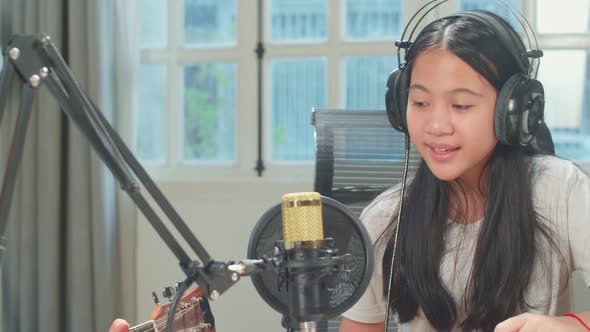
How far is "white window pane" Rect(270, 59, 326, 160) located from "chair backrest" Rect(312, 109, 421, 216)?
106 centimetres

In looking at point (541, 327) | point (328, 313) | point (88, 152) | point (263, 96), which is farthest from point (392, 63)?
point (328, 313)

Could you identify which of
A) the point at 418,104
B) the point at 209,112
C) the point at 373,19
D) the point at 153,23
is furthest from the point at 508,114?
the point at 153,23

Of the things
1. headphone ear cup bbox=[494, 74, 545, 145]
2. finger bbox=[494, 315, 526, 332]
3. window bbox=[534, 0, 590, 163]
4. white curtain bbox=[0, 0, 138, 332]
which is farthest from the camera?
white curtain bbox=[0, 0, 138, 332]

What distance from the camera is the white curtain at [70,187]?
272 centimetres

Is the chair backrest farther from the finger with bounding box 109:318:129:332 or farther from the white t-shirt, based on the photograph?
the finger with bounding box 109:318:129:332

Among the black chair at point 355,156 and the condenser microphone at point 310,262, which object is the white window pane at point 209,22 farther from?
the condenser microphone at point 310,262

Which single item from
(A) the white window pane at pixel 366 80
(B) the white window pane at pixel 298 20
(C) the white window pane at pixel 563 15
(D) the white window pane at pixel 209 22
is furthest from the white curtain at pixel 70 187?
(C) the white window pane at pixel 563 15

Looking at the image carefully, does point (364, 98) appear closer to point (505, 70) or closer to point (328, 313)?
point (505, 70)

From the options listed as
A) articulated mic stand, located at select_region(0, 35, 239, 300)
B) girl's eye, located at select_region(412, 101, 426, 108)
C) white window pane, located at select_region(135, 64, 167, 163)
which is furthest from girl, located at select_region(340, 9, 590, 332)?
white window pane, located at select_region(135, 64, 167, 163)

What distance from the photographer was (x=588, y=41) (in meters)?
2.59

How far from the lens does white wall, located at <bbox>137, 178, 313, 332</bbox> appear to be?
278 centimetres

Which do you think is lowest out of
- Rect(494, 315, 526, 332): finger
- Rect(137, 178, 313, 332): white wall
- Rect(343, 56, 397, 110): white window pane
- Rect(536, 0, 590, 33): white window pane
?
Rect(137, 178, 313, 332): white wall

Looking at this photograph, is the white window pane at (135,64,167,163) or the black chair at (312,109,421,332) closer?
the black chair at (312,109,421,332)

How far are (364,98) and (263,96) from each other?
34 centimetres
